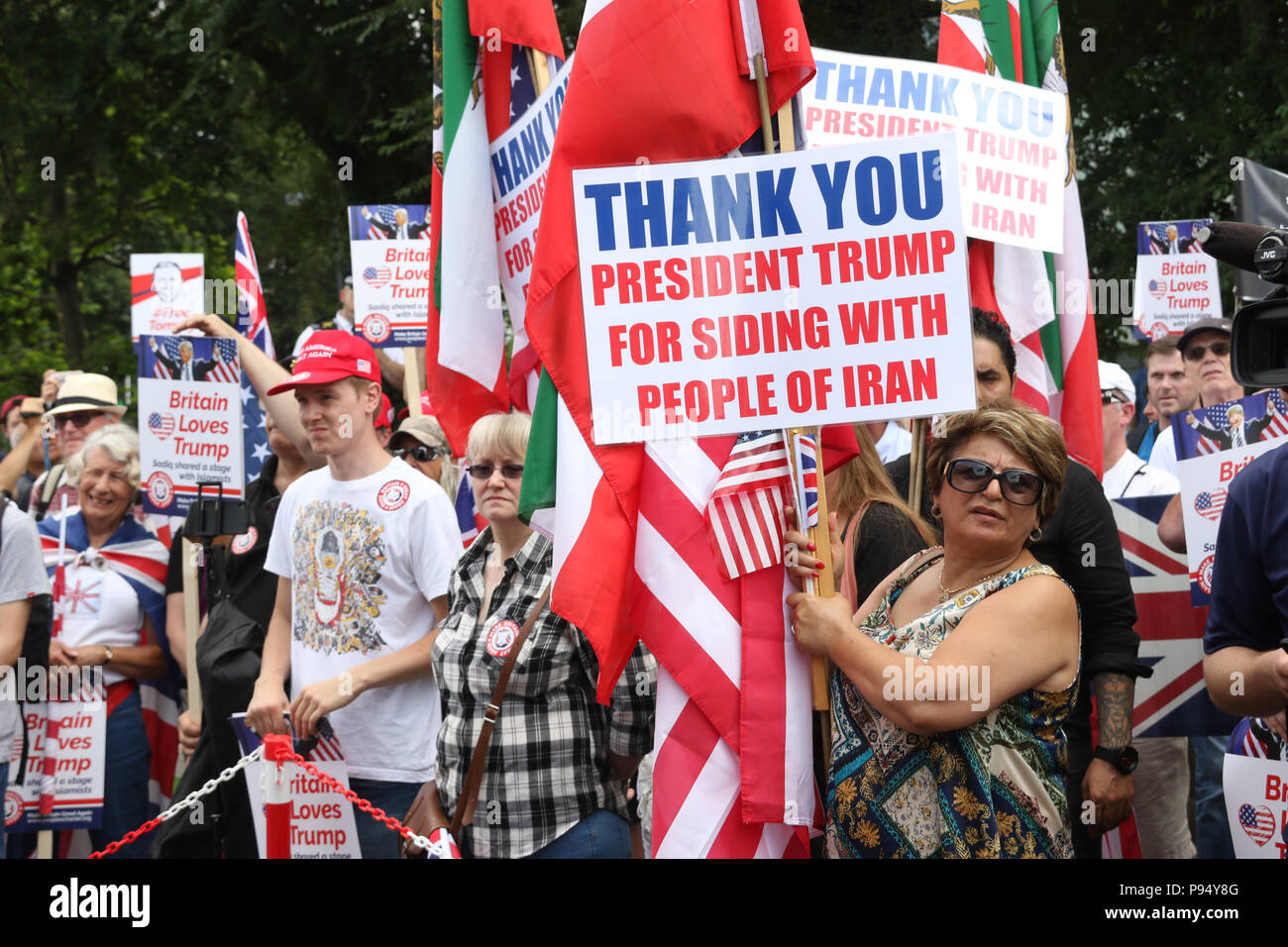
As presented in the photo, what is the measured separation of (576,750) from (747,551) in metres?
0.90

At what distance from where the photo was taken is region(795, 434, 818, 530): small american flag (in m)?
3.34

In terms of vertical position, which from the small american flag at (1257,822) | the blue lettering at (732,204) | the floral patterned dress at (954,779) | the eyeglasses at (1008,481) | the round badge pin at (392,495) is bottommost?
the small american flag at (1257,822)

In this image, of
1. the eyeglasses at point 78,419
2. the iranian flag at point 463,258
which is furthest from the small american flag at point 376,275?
the iranian flag at point 463,258

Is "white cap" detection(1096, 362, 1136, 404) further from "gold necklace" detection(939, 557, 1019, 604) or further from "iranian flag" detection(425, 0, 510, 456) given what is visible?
"gold necklace" detection(939, 557, 1019, 604)

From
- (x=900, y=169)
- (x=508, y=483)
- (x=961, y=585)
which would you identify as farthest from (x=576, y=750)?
(x=900, y=169)

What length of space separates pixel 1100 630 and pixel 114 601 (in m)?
4.20

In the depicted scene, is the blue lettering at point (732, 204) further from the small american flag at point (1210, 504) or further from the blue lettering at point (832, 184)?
the small american flag at point (1210, 504)

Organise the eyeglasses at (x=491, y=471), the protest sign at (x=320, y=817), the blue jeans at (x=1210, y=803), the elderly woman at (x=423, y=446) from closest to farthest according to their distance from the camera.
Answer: the eyeglasses at (x=491, y=471) < the protest sign at (x=320, y=817) < the blue jeans at (x=1210, y=803) < the elderly woman at (x=423, y=446)

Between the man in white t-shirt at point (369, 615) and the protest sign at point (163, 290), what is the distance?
5.44m

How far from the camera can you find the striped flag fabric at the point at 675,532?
3.38 meters

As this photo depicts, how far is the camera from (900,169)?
330cm

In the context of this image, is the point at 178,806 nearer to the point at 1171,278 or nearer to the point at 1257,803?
the point at 1257,803

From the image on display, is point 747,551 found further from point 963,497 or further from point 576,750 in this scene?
point 576,750

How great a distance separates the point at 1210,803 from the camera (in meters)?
5.43
